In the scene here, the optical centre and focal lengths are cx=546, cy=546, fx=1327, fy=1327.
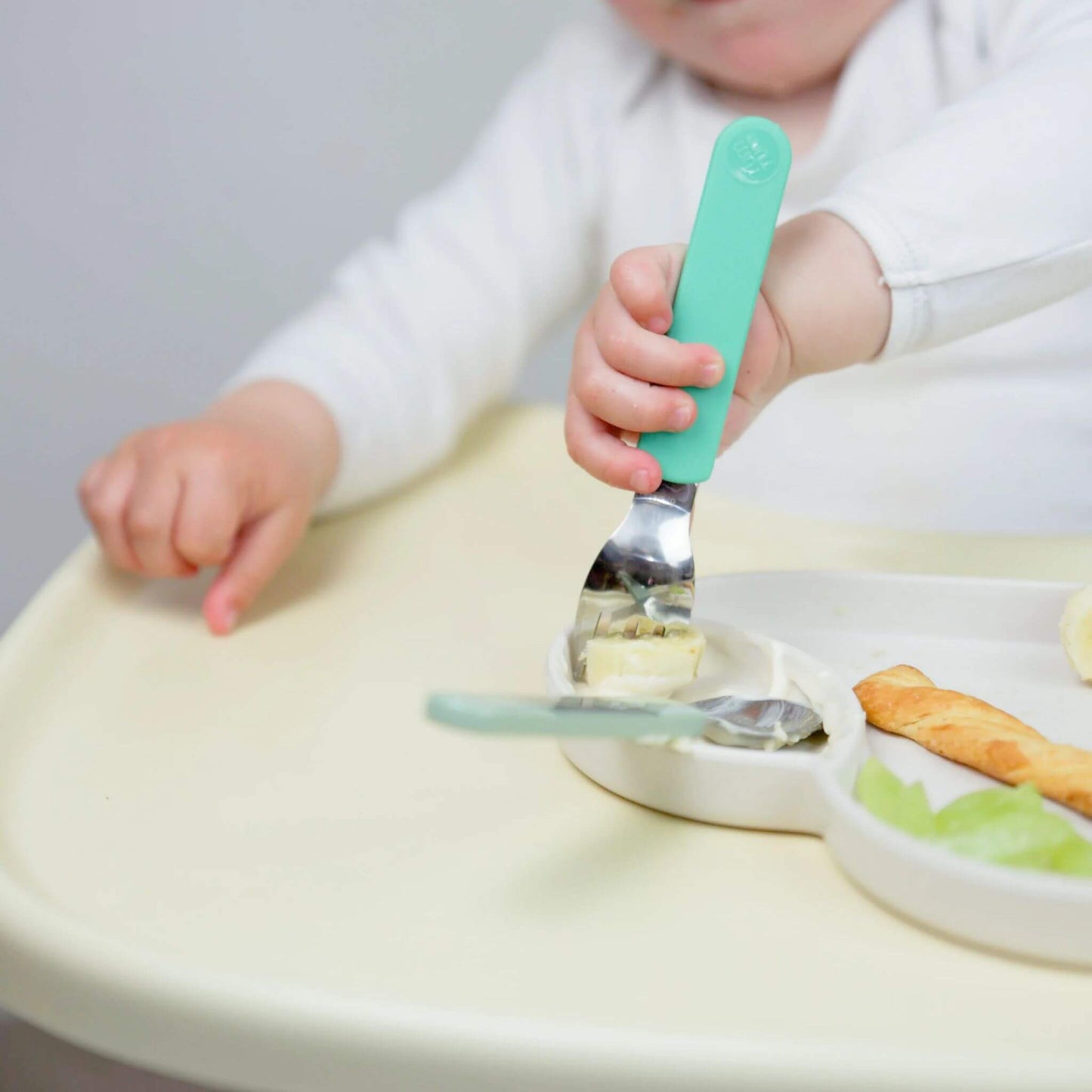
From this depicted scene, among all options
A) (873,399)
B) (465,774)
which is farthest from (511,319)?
(465,774)

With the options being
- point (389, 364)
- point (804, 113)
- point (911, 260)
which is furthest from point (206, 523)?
point (804, 113)

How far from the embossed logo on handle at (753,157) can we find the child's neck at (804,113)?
0.37 meters

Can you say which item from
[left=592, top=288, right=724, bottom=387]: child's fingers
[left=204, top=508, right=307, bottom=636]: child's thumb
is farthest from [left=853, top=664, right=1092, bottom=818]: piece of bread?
[left=204, top=508, right=307, bottom=636]: child's thumb

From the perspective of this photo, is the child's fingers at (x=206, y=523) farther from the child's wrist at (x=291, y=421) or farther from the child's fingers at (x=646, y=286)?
the child's fingers at (x=646, y=286)

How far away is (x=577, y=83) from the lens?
2.73ft

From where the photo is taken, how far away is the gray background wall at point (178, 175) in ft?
3.76

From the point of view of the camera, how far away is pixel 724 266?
407 millimetres

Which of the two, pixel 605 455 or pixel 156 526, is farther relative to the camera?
pixel 156 526

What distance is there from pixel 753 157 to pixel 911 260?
121mm

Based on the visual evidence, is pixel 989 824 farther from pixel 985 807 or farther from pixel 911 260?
pixel 911 260

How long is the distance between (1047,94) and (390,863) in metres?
0.40

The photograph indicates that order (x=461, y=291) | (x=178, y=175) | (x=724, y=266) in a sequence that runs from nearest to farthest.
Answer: (x=724, y=266)
(x=461, y=291)
(x=178, y=175)

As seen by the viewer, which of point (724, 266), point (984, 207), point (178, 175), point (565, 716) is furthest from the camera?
point (178, 175)

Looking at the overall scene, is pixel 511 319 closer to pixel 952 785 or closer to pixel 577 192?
pixel 577 192
